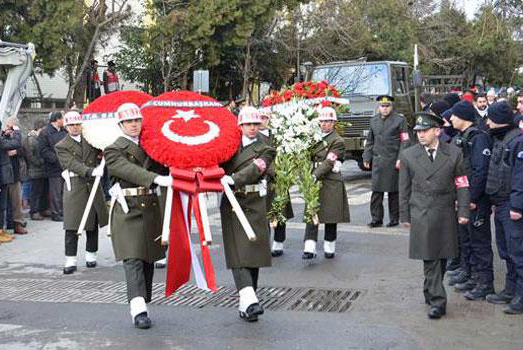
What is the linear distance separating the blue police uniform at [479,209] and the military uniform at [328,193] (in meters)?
1.98

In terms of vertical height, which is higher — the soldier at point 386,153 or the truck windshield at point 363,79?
the truck windshield at point 363,79

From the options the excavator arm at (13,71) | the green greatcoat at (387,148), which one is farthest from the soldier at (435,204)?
the excavator arm at (13,71)

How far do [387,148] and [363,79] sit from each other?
6943mm

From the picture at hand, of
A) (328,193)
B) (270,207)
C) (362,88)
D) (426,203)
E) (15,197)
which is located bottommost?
(15,197)

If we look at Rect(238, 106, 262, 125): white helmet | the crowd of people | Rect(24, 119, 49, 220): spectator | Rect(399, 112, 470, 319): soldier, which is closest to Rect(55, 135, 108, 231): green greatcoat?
the crowd of people

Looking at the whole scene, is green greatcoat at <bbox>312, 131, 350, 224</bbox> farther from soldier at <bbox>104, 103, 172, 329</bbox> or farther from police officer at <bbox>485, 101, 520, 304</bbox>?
soldier at <bbox>104, 103, 172, 329</bbox>

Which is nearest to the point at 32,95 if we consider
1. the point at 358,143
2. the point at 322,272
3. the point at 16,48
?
the point at 16,48

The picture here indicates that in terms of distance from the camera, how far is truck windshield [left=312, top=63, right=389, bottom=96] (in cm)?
1822

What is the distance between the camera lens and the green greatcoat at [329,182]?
9250 millimetres

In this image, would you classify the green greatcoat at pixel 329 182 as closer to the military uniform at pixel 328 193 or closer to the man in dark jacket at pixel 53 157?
the military uniform at pixel 328 193

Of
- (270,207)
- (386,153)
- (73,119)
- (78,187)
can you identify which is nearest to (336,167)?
(270,207)

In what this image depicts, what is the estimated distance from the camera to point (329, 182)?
370 inches

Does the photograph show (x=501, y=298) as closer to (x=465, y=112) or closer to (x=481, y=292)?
(x=481, y=292)

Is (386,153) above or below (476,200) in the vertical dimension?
above
